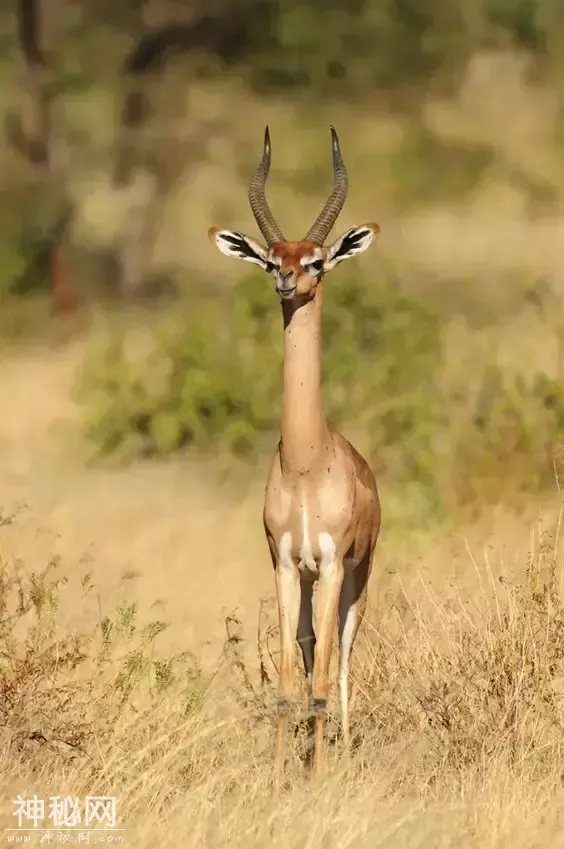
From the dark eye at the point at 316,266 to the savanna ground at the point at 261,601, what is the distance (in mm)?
1351

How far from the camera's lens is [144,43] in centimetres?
2006

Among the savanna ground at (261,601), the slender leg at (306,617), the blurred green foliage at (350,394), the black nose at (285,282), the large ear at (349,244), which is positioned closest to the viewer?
the savanna ground at (261,601)

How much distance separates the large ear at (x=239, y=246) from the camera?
6066 millimetres

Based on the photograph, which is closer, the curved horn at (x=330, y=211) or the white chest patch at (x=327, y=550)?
the white chest patch at (x=327, y=550)

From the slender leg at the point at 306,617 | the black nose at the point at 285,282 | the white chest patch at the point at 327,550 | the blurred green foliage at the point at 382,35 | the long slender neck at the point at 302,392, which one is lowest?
the slender leg at the point at 306,617

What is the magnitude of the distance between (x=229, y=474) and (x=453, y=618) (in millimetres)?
6022

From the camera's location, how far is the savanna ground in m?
5.51

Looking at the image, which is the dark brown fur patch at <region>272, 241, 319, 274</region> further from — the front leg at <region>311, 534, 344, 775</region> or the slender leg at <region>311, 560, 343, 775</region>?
the slender leg at <region>311, 560, 343, 775</region>

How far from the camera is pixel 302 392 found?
19.7 feet

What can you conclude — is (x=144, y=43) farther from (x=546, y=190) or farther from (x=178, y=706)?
(x=178, y=706)

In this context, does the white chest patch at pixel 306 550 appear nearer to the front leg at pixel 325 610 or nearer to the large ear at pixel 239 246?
the front leg at pixel 325 610

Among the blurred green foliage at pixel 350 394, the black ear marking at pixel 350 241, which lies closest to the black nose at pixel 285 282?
the black ear marking at pixel 350 241

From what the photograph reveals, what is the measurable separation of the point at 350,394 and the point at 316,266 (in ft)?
20.9

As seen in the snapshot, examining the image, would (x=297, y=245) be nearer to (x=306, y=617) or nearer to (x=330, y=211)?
(x=330, y=211)
